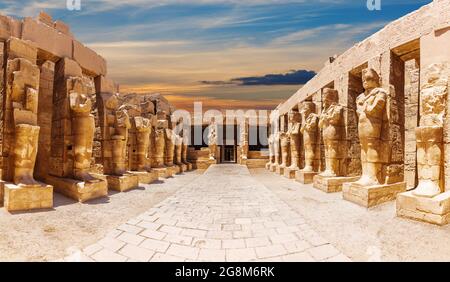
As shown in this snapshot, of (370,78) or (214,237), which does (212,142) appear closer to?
(370,78)

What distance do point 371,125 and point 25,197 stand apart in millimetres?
7058

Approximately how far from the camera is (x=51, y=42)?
6477 mm

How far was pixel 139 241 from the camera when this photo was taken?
3309mm

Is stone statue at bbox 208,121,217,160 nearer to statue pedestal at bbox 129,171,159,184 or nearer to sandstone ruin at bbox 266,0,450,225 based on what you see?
statue pedestal at bbox 129,171,159,184

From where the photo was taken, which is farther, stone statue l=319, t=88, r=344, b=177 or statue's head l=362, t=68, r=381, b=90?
stone statue l=319, t=88, r=344, b=177

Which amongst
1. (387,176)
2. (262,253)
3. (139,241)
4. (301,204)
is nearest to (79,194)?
(139,241)

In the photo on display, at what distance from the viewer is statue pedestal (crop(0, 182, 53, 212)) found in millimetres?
4324

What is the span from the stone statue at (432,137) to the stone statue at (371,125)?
3.11ft

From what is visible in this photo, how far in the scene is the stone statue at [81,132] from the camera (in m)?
5.86

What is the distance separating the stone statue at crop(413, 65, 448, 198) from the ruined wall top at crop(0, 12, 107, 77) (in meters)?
8.57

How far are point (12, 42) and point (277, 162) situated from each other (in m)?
13.5

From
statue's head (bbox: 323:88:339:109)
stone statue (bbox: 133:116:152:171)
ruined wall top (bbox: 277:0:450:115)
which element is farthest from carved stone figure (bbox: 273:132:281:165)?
stone statue (bbox: 133:116:152:171)

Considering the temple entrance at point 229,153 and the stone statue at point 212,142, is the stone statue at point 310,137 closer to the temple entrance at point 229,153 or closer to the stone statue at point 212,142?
the stone statue at point 212,142

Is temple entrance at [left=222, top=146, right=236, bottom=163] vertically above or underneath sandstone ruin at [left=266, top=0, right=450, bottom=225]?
underneath
